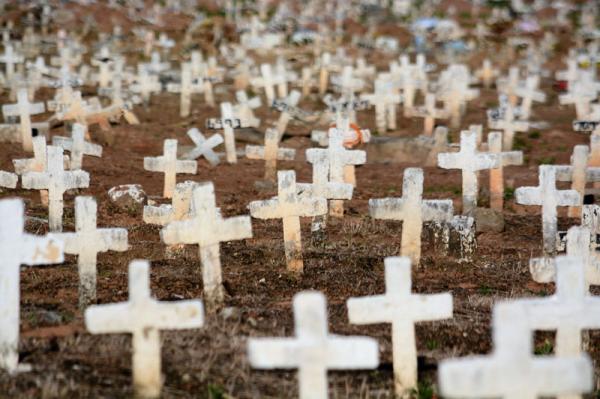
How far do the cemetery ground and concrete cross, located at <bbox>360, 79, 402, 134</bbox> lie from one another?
4.30 m

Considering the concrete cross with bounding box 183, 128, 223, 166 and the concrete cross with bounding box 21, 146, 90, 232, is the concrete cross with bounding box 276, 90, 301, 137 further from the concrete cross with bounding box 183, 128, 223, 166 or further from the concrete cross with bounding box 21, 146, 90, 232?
the concrete cross with bounding box 21, 146, 90, 232

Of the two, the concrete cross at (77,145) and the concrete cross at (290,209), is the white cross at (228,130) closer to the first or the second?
the concrete cross at (77,145)

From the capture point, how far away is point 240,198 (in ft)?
60.9

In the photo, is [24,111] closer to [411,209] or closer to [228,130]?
[228,130]

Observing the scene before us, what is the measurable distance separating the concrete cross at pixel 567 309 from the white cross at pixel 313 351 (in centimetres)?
123

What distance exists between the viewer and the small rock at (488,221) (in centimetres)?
1619

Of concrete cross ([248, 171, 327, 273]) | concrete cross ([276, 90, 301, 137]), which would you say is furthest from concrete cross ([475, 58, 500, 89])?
concrete cross ([248, 171, 327, 273])

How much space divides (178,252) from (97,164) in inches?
345

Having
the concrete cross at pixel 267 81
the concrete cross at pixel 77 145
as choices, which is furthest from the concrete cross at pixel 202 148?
the concrete cross at pixel 267 81

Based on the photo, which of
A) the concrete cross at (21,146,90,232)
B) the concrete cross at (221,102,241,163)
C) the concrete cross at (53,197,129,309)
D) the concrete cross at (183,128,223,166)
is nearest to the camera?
the concrete cross at (53,197,129,309)

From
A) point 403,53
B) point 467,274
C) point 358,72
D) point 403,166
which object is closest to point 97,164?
point 403,166

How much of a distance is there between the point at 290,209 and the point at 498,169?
256 inches

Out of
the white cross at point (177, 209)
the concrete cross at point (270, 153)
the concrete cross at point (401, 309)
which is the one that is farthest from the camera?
the concrete cross at point (270, 153)

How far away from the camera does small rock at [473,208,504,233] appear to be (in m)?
16.2
